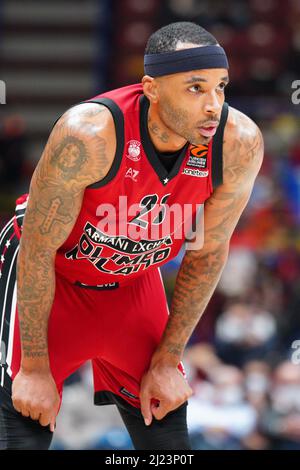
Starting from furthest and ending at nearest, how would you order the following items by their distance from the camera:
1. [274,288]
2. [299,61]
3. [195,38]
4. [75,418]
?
[299,61], [274,288], [75,418], [195,38]

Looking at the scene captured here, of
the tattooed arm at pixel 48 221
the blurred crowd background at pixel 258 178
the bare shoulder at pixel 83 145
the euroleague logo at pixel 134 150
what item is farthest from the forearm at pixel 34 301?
the blurred crowd background at pixel 258 178

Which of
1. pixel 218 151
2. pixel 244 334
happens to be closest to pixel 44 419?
pixel 218 151

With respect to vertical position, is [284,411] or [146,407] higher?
[146,407]

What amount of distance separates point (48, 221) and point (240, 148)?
77 cm

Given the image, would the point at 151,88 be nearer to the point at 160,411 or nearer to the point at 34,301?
the point at 34,301

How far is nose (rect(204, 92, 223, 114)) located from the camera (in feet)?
10.8

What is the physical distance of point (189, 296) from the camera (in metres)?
3.86

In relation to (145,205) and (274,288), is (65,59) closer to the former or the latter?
(274,288)

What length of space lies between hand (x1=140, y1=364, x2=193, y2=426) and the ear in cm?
108

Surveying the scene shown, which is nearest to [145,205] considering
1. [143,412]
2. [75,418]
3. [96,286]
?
[96,286]

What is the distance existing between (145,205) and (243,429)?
366cm

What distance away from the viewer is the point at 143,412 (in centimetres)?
380

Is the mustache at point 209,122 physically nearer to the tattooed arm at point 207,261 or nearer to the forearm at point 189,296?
the tattooed arm at point 207,261

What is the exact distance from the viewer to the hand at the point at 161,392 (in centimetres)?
376
